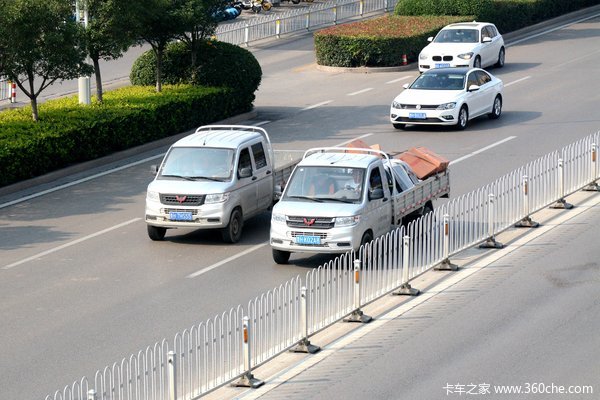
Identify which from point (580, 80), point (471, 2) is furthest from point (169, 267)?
point (471, 2)

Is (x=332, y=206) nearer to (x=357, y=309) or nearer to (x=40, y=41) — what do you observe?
(x=357, y=309)

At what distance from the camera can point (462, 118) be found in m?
30.2

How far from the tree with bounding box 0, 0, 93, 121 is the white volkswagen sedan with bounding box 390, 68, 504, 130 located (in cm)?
790

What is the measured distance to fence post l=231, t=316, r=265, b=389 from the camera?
1315cm

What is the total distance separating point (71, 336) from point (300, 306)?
330 centimetres

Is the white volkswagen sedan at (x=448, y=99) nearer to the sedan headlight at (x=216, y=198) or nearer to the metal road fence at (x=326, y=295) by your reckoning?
the metal road fence at (x=326, y=295)

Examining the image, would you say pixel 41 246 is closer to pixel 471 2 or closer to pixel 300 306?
pixel 300 306

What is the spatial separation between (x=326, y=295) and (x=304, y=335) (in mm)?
868

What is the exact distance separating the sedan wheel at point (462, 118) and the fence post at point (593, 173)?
23.0 ft

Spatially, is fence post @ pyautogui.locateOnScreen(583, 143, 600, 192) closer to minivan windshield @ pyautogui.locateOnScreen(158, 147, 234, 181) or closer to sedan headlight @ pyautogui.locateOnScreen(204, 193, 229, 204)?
minivan windshield @ pyautogui.locateOnScreen(158, 147, 234, 181)

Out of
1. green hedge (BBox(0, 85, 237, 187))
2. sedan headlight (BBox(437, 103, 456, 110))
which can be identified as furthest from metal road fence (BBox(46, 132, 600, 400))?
green hedge (BBox(0, 85, 237, 187))

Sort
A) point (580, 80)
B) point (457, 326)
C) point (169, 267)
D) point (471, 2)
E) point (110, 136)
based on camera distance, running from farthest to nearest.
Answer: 1. point (471, 2)
2. point (580, 80)
3. point (110, 136)
4. point (169, 267)
5. point (457, 326)

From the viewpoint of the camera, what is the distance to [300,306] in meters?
14.5

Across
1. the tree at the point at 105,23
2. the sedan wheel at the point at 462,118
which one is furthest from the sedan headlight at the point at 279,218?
the sedan wheel at the point at 462,118
